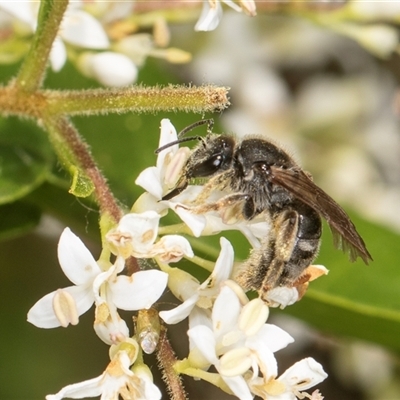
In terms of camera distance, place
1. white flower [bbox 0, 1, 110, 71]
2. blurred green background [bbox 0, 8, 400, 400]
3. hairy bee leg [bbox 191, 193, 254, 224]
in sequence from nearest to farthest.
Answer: hairy bee leg [bbox 191, 193, 254, 224] < white flower [bbox 0, 1, 110, 71] < blurred green background [bbox 0, 8, 400, 400]

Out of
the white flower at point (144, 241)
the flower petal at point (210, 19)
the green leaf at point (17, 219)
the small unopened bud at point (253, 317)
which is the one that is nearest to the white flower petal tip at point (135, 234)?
the white flower at point (144, 241)

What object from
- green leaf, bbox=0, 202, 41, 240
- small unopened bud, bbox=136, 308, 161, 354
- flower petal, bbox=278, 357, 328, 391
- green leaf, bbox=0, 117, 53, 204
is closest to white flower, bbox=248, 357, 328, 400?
flower petal, bbox=278, 357, 328, 391

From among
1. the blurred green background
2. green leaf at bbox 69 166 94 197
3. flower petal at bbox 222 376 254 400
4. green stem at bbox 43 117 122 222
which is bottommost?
the blurred green background

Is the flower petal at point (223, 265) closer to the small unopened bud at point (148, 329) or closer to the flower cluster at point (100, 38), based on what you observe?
the small unopened bud at point (148, 329)

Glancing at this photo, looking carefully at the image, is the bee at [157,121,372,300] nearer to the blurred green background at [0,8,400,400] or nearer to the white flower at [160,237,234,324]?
the white flower at [160,237,234,324]

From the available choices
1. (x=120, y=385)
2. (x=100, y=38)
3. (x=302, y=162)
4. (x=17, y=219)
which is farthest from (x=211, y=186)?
(x=302, y=162)

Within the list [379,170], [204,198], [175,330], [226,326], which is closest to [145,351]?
[226,326]

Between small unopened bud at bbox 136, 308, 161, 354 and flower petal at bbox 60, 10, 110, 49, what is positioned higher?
flower petal at bbox 60, 10, 110, 49

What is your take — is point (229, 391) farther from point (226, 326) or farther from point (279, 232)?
point (279, 232)

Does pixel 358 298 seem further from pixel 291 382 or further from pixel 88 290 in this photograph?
pixel 88 290
